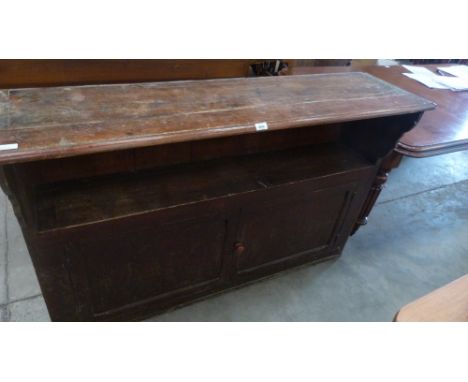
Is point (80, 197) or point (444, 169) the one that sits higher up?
point (80, 197)

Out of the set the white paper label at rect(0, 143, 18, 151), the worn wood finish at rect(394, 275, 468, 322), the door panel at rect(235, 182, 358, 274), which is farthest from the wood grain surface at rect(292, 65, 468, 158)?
the white paper label at rect(0, 143, 18, 151)

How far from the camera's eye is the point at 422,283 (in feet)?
6.47

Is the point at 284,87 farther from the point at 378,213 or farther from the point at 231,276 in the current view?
the point at 378,213

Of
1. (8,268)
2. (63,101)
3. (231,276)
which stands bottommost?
(8,268)

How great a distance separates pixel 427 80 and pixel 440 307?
2.10m

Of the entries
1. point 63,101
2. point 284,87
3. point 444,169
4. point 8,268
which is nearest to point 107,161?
point 63,101

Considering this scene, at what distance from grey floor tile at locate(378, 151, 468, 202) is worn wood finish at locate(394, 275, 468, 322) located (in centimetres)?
186

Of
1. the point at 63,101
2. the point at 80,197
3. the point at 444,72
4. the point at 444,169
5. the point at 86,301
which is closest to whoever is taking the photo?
the point at 63,101

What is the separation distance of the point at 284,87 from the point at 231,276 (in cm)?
91

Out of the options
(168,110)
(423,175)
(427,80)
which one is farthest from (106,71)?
(423,175)

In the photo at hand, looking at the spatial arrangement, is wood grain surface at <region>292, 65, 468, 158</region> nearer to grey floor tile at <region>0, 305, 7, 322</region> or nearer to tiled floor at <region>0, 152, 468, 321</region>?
tiled floor at <region>0, 152, 468, 321</region>

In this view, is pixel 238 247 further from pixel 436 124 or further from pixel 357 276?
pixel 436 124

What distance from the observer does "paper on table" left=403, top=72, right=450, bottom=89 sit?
232 centimetres

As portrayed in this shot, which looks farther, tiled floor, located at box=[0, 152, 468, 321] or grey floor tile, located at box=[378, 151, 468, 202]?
grey floor tile, located at box=[378, 151, 468, 202]
